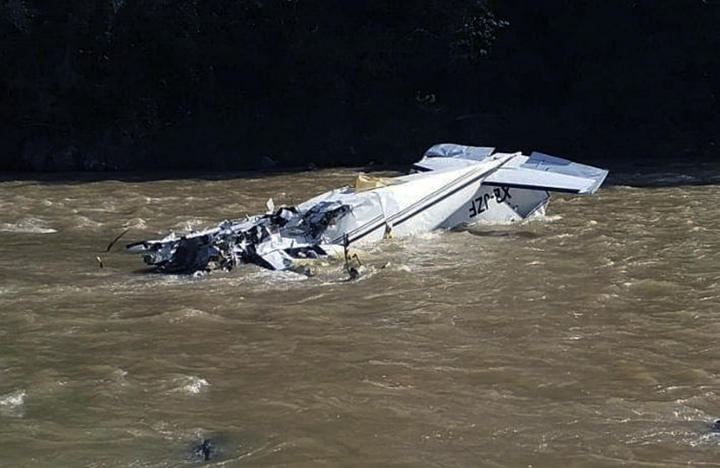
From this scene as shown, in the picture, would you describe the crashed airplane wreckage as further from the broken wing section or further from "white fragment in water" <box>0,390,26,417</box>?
"white fragment in water" <box>0,390,26,417</box>

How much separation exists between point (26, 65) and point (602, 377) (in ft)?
83.0

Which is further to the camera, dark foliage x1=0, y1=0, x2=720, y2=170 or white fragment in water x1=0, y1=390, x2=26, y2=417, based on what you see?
dark foliage x1=0, y1=0, x2=720, y2=170

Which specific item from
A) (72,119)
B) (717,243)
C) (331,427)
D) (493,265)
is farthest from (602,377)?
(72,119)

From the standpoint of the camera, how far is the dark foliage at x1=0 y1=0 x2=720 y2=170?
3078 cm

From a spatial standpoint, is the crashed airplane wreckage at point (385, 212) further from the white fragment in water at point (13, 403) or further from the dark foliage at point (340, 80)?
the dark foliage at point (340, 80)

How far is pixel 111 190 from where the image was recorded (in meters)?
23.9

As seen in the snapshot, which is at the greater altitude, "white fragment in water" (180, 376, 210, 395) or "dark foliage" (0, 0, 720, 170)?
"dark foliage" (0, 0, 720, 170)

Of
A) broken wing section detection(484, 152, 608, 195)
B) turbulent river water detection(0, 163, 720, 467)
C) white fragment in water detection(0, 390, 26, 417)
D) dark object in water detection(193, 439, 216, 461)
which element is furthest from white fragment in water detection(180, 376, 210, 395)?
broken wing section detection(484, 152, 608, 195)

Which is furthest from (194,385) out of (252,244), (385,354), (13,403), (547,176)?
(547,176)

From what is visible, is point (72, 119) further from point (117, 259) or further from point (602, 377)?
point (602, 377)

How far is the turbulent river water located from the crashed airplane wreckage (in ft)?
1.17

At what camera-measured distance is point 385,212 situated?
15898 millimetres

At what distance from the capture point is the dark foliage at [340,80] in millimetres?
30781

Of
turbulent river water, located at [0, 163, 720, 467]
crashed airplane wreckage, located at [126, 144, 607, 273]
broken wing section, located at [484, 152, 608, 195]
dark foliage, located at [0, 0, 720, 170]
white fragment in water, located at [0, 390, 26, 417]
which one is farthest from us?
dark foliage, located at [0, 0, 720, 170]
